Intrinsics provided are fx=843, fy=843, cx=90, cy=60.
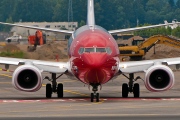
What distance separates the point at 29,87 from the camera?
111 feet

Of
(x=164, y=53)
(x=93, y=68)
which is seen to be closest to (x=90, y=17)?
(x=93, y=68)

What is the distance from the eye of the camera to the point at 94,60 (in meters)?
31.9

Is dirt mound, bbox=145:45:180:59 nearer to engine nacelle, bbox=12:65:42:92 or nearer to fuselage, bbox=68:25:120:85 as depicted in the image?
engine nacelle, bbox=12:65:42:92

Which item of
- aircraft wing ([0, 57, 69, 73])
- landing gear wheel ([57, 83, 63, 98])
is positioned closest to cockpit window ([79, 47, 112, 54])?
aircraft wing ([0, 57, 69, 73])

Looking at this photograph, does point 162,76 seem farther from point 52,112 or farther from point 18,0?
point 18,0

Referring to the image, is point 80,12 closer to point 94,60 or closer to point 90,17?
point 90,17

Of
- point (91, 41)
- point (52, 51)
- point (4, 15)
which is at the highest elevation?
point (4, 15)

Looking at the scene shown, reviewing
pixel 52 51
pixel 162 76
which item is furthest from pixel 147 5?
pixel 162 76

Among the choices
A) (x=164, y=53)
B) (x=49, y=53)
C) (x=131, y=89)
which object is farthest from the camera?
(x=49, y=53)

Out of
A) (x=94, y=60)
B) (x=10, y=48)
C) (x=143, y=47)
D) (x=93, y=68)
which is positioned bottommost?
(x=93, y=68)

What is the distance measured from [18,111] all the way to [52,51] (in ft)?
181

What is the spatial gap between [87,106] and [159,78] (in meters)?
4.20

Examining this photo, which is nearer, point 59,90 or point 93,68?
point 93,68

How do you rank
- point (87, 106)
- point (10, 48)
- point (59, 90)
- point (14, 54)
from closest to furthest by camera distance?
1. point (87, 106)
2. point (59, 90)
3. point (14, 54)
4. point (10, 48)
